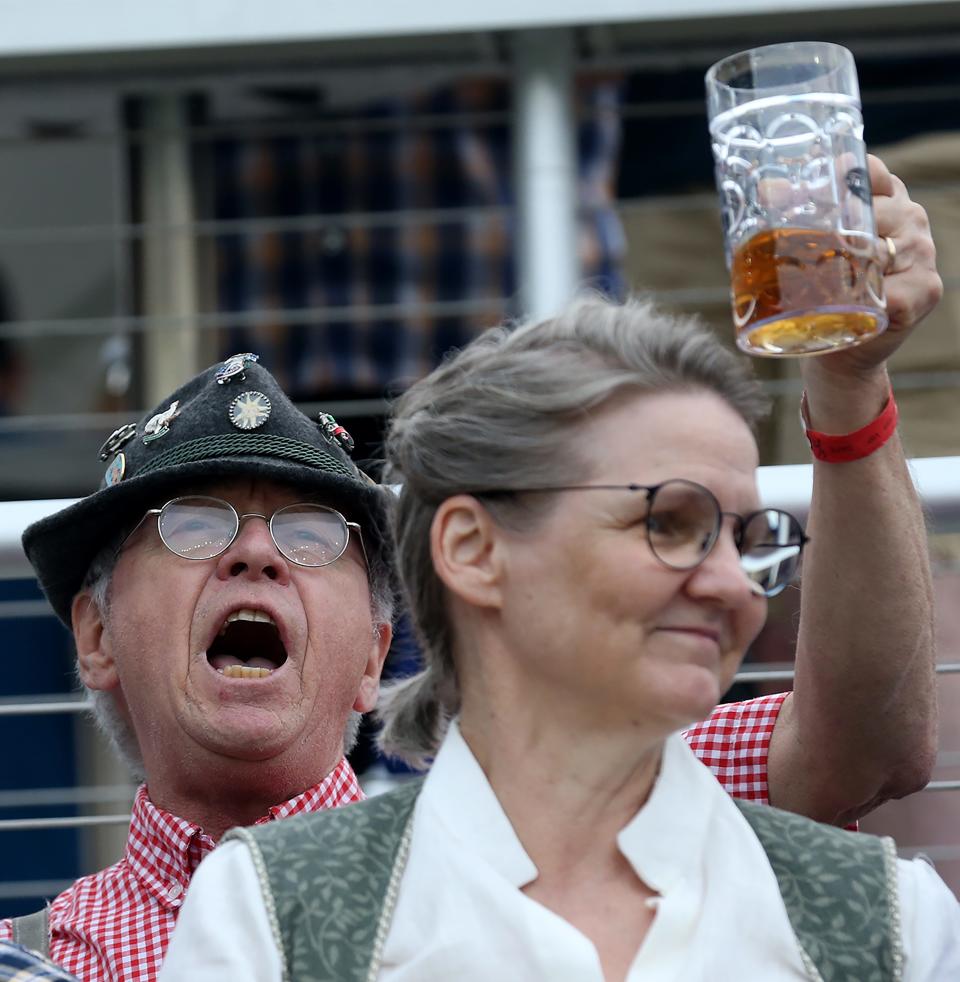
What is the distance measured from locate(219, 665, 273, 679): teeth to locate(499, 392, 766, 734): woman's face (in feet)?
1.93

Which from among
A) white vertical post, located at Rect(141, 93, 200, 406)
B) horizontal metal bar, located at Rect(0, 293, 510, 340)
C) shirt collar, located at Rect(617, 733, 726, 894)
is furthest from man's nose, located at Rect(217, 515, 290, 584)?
white vertical post, located at Rect(141, 93, 200, 406)

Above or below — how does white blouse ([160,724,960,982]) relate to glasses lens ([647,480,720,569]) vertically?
below

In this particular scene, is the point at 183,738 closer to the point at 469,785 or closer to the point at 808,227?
the point at 469,785

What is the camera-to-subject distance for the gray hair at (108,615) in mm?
2178

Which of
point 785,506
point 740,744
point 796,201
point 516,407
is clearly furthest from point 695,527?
Answer: point 785,506

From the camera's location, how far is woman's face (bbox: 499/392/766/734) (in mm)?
1417

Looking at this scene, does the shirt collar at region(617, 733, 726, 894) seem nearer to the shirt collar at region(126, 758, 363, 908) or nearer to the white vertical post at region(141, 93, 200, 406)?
the shirt collar at region(126, 758, 363, 908)

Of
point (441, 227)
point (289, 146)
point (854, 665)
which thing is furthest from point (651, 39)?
point (854, 665)

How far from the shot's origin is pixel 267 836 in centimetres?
148

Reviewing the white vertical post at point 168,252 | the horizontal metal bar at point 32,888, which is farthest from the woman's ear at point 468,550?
the horizontal metal bar at point 32,888

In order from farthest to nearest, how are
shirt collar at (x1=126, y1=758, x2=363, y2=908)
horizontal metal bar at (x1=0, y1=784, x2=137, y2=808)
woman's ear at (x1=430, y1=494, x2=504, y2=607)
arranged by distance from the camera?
1. horizontal metal bar at (x1=0, y1=784, x2=137, y2=808)
2. shirt collar at (x1=126, y1=758, x2=363, y2=908)
3. woman's ear at (x1=430, y1=494, x2=504, y2=607)

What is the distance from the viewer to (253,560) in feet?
6.76

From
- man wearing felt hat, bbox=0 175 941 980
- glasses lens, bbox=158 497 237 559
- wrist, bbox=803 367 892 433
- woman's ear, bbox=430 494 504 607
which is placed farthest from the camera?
glasses lens, bbox=158 497 237 559

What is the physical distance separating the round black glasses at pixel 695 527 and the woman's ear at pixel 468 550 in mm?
46
